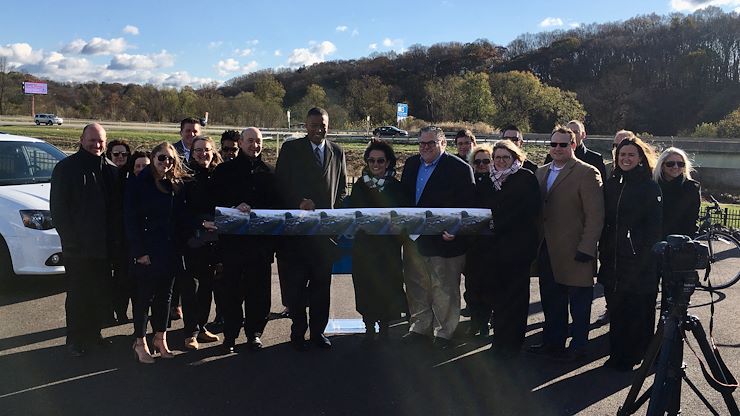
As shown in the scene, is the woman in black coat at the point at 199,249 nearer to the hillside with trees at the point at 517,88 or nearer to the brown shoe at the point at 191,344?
the brown shoe at the point at 191,344

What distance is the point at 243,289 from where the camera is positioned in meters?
5.42

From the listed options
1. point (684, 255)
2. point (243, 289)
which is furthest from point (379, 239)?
point (684, 255)

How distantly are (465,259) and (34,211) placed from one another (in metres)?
5.13

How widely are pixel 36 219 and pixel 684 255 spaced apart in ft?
22.3

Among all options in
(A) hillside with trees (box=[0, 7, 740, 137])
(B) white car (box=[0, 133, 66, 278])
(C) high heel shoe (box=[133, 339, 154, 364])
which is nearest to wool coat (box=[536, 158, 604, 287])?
(C) high heel shoe (box=[133, 339, 154, 364])

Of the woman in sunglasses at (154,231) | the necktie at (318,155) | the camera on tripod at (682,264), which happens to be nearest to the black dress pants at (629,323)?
the camera on tripod at (682,264)

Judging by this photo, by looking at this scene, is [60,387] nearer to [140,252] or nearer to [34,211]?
[140,252]

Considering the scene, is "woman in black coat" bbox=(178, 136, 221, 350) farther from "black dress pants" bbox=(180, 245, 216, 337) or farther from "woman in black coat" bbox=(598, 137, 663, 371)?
"woman in black coat" bbox=(598, 137, 663, 371)

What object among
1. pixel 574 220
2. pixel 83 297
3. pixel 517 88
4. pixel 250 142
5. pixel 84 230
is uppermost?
pixel 517 88

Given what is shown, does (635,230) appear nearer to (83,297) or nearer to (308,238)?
(308,238)

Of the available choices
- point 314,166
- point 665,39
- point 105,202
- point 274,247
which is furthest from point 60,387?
point 665,39

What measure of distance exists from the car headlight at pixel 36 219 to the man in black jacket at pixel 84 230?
1.89 meters

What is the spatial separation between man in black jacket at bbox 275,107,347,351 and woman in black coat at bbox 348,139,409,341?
30 cm

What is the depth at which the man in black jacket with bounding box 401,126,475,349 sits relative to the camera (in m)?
5.46
